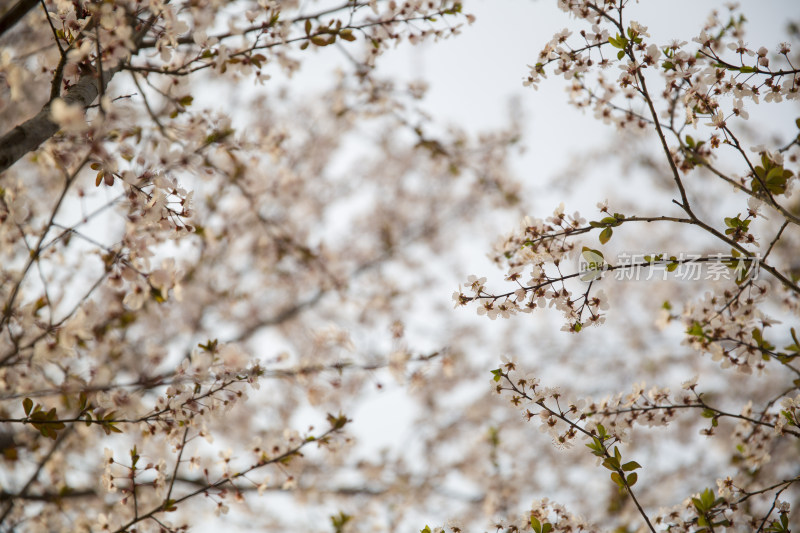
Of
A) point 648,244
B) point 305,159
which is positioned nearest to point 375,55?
point 305,159

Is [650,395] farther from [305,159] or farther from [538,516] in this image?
[305,159]

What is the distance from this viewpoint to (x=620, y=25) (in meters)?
2.12

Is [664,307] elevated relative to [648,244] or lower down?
lower down

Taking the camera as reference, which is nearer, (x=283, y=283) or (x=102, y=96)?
(x=102, y=96)

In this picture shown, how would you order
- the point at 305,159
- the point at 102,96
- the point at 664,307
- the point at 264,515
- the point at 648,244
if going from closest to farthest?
the point at 102,96 → the point at 664,307 → the point at 264,515 → the point at 305,159 → the point at 648,244

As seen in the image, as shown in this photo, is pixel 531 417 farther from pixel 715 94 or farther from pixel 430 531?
pixel 715 94

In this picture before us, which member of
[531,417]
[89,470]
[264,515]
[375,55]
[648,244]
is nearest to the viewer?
[531,417]

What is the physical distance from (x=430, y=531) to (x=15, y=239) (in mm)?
2723

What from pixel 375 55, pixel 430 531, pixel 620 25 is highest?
pixel 375 55

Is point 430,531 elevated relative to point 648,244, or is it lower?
lower

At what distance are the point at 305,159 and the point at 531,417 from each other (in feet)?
19.4

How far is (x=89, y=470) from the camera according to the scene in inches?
166

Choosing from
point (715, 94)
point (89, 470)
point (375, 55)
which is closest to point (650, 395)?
point (715, 94)

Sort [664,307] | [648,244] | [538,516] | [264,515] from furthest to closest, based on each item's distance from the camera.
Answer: [648,244] < [264,515] < [664,307] < [538,516]
